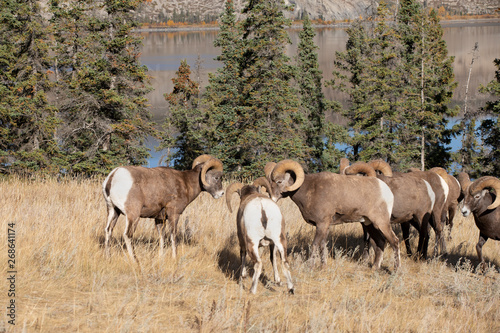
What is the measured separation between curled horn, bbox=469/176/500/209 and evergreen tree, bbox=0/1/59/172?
1995 cm

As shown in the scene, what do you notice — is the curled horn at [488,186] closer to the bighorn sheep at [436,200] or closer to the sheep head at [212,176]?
the bighorn sheep at [436,200]

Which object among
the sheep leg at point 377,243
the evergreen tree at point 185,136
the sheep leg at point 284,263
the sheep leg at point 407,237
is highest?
the sheep leg at point 284,263

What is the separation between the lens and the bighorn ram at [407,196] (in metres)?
9.02

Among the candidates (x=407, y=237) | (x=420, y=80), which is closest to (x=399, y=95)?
(x=420, y=80)

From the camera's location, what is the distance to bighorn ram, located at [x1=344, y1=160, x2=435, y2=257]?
9.02m

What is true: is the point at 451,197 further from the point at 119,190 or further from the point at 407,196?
the point at 119,190

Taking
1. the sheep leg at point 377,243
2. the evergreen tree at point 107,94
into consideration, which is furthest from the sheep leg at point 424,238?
the evergreen tree at point 107,94

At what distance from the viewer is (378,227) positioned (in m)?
8.23

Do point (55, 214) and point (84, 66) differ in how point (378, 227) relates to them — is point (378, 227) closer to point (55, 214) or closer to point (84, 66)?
point (55, 214)

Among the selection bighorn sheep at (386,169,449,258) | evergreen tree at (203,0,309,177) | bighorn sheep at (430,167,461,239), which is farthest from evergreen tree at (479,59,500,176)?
bighorn sheep at (386,169,449,258)

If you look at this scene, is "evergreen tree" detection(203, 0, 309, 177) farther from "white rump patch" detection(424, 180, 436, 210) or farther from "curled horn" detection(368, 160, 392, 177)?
"white rump patch" detection(424, 180, 436, 210)

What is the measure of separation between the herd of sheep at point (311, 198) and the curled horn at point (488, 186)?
0.05 ft

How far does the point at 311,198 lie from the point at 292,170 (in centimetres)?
57

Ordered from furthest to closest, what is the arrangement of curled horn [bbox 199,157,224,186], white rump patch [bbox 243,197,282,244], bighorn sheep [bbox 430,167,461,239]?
bighorn sheep [bbox 430,167,461,239] → curled horn [bbox 199,157,224,186] → white rump patch [bbox 243,197,282,244]
